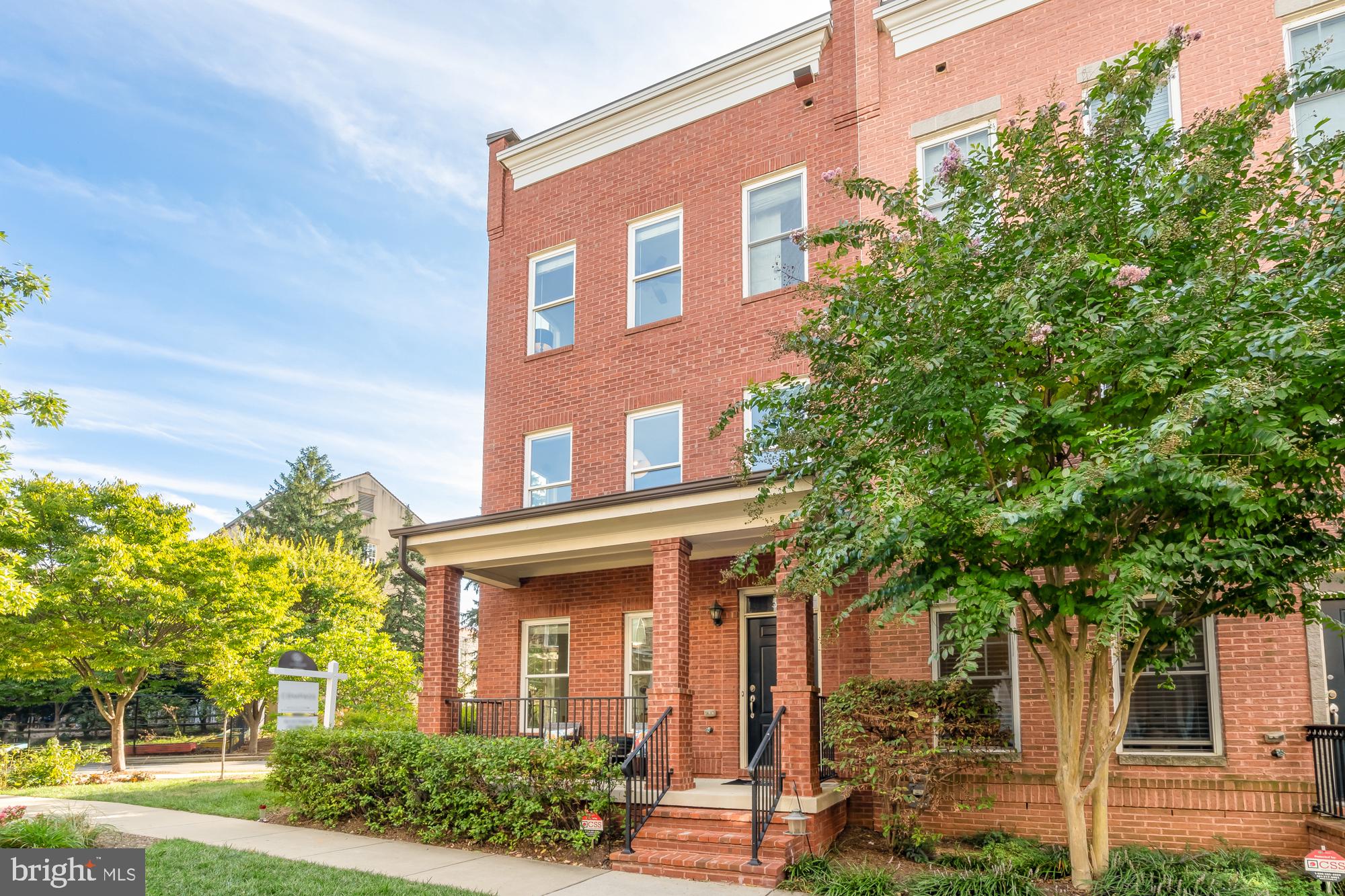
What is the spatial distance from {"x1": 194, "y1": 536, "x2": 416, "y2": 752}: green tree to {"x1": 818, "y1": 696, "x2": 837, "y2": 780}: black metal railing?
12.6 metres

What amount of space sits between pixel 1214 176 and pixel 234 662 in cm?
1902

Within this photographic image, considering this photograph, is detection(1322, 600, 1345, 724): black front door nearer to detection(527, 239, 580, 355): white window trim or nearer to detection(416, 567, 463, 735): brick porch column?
detection(416, 567, 463, 735): brick porch column

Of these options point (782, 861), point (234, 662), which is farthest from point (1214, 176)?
point (234, 662)

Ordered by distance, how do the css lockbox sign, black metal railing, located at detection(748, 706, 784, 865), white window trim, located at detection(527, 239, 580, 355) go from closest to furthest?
the css lockbox sign < black metal railing, located at detection(748, 706, 784, 865) < white window trim, located at detection(527, 239, 580, 355)

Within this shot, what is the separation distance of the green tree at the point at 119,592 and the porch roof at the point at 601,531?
8.40 m

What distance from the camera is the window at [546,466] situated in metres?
14.0

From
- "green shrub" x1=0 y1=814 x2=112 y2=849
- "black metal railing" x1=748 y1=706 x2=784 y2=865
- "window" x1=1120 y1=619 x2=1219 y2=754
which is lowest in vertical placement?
"green shrub" x1=0 y1=814 x2=112 y2=849

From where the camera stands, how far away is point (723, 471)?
40.1 feet

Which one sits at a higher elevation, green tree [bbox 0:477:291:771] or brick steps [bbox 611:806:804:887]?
green tree [bbox 0:477:291:771]

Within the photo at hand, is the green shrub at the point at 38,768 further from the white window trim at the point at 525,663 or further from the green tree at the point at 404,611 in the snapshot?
the green tree at the point at 404,611

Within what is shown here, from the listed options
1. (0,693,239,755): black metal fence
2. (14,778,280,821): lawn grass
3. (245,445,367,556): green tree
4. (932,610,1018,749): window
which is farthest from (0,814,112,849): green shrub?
(245,445,367,556): green tree

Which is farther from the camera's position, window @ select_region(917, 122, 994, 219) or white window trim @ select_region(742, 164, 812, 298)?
white window trim @ select_region(742, 164, 812, 298)

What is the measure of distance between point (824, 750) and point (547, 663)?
4938 mm

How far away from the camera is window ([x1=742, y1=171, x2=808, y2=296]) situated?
12.8 m
